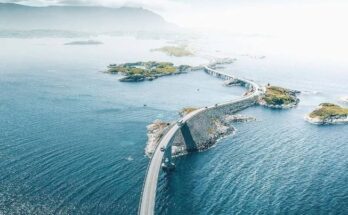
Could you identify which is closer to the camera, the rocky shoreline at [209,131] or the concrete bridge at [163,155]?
the concrete bridge at [163,155]

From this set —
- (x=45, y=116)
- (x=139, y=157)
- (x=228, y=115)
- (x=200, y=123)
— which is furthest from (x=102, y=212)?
(x=228, y=115)

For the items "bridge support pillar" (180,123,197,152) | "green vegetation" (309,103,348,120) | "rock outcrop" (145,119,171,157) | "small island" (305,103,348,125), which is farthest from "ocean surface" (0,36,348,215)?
"green vegetation" (309,103,348,120)

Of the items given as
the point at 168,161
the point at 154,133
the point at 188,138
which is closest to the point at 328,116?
the point at 188,138

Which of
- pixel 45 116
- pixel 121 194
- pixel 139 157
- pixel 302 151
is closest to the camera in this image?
pixel 121 194

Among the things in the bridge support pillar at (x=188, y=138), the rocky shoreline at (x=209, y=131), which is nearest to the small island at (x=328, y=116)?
the rocky shoreline at (x=209, y=131)

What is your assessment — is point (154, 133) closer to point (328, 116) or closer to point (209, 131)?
point (209, 131)

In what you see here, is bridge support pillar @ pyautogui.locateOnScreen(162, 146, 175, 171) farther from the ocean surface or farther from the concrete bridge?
the ocean surface

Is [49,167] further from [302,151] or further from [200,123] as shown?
[302,151]

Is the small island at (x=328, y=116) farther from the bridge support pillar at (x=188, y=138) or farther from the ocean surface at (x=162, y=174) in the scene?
the bridge support pillar at (x=188, y=138)

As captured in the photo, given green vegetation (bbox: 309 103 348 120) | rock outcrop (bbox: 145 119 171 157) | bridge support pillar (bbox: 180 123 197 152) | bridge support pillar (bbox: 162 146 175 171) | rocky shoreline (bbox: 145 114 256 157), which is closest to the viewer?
bridge support pillar (bbox: 162 146 175 171)

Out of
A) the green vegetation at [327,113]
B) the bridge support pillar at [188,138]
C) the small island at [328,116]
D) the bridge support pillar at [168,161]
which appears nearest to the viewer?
the bridge support pillar at [168,161]

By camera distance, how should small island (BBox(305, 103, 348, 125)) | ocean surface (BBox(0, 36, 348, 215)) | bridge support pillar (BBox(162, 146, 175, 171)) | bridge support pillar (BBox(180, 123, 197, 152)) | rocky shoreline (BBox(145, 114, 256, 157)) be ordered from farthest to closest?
small island (BBox(305, 103, 348, 125)) → bridge support pillar (BBox(180, 123, 197, 152)) → rocky shoreline (BBox(145, 114, 256, 157)) → bridge support pillar (BBox(162, 146, 175, 171)) → ocean surface (BBox(0, 36, 348, 215))
